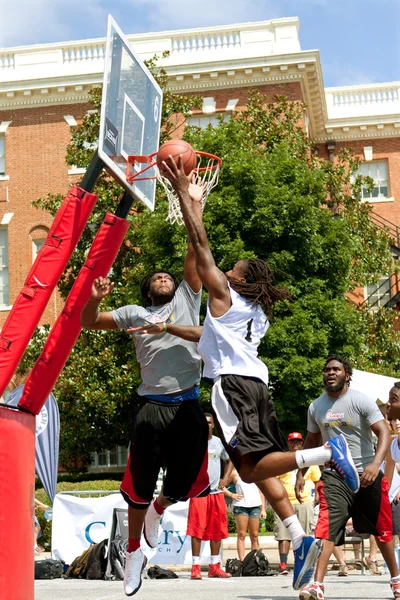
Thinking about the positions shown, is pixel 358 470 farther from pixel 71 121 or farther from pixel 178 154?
pixel 71 121

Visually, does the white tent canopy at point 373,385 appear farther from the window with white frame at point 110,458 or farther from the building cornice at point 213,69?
the building cornice at point 213,69

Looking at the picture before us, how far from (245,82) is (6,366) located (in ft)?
95.9

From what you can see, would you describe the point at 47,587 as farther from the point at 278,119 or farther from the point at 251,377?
the point at 278,119

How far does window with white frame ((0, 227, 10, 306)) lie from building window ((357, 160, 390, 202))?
13941mm

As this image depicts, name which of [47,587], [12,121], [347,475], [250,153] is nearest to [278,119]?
[250,153]

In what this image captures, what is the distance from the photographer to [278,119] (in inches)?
1147

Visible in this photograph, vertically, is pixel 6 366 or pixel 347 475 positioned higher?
pixel 6 366

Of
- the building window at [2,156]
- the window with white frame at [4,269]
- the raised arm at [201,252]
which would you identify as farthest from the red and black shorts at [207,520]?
the building window at [2,156]

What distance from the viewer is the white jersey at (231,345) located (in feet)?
22.8

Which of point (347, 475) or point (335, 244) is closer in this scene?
point (347, 475)

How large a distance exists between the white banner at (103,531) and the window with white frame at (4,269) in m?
21.4

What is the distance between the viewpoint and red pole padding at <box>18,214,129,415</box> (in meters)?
7.37

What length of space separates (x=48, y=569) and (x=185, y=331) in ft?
25.9

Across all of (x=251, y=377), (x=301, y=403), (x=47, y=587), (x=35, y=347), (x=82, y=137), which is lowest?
(x=47, y=587)
